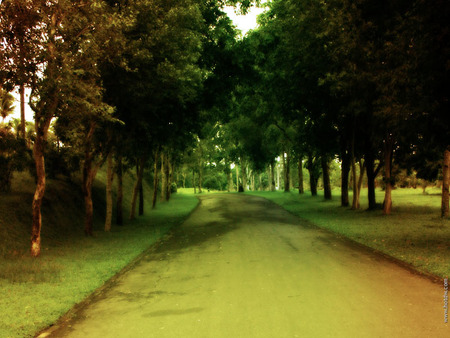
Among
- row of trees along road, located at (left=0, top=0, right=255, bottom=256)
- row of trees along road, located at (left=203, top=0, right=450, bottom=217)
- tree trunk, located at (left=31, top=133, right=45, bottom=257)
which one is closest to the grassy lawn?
row of trees along road, located at (left=203, top=0, right=450, bottom=217)

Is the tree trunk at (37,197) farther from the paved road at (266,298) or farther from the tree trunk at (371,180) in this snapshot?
the tree trunk at (371,180)

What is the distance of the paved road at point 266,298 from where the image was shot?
573cm

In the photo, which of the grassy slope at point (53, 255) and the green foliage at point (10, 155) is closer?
the grassy slope at point (53, 255)

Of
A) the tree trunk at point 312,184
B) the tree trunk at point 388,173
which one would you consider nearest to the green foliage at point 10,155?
the tree trunk at point 388,173

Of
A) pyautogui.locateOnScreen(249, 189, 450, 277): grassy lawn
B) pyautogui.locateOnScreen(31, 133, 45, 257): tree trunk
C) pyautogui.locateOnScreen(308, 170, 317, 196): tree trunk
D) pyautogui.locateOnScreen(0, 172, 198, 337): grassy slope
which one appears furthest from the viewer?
pyautogui.locateOnScreen(308, 170, 317, 196): tree trunk

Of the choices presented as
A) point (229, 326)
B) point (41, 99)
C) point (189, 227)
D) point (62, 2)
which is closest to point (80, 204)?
point (189, 227)

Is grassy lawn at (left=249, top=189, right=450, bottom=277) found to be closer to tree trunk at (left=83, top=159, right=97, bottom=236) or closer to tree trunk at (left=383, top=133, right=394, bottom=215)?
tree trunk at (left=383, top=133, right=394, bottom=215)

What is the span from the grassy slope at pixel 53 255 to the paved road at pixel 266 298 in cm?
63

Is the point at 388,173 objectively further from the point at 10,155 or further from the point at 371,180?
the point at 10,155

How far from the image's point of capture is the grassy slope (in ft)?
23.2

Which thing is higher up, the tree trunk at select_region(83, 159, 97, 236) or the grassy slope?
the tree trunk at select_region(83, 159, 97, 236)

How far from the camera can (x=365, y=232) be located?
1616cm

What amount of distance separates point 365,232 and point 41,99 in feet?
41.7

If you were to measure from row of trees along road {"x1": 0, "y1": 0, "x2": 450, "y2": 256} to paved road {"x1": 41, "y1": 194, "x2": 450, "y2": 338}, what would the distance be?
4.84 m
